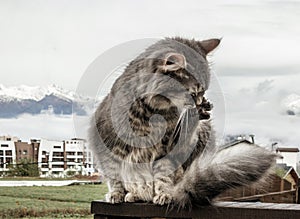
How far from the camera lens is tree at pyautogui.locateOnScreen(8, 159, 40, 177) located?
235 cm

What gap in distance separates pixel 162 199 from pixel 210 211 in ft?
0.45

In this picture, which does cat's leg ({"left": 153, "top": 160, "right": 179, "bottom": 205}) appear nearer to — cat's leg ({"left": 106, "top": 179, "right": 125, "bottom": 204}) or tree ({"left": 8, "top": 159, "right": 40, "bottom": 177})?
cat's leg ({"left": 106, "top": 179, "right": 125, "bottom": 204})

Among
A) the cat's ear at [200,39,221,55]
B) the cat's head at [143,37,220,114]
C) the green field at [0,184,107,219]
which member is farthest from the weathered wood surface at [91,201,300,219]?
the green field at [0,184,107,219]

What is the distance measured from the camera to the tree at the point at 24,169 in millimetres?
2354

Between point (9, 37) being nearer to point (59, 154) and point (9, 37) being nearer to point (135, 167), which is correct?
point (59, 154)

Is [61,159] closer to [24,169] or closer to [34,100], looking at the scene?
[24,169]

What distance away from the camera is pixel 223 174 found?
97 centimetres

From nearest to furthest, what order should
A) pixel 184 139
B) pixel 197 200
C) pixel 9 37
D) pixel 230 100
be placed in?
pixel 197 200
pixel 184 139
pixel 230 100
pixel 9 37

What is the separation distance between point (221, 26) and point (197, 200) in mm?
1388

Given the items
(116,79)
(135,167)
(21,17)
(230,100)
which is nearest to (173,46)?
(116,79)

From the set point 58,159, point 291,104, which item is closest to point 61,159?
point 58,159

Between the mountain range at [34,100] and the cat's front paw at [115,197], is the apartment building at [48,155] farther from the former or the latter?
the cat's front paw at [115,197]

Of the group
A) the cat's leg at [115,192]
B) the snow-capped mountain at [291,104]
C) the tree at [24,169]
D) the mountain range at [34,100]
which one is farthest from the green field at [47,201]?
the cat's leg at [115,192]

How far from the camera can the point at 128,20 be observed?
7.66ft
